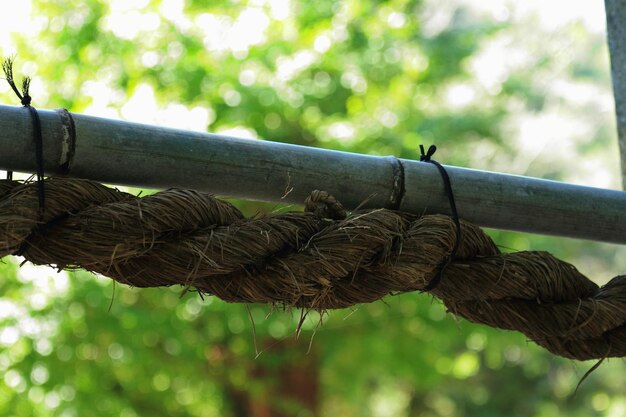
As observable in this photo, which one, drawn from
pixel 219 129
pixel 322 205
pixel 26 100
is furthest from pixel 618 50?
pixel 219 129

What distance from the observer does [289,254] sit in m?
1.26

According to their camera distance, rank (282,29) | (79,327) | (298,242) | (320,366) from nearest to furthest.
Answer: (298,242)
(79,327)
(282,29)
(320,366)

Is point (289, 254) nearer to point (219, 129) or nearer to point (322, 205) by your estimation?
point (322, 205)

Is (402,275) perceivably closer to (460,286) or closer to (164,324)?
(460,286)

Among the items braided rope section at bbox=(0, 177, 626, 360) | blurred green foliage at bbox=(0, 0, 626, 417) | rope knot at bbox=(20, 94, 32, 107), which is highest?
rope knot at bbox=(20, 94, 32, 107)

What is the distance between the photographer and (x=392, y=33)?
7004mm

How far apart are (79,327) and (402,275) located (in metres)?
5.10

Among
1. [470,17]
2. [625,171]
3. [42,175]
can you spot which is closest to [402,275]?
[42,175]

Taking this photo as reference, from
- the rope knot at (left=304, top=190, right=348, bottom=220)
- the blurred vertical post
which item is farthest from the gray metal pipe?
the blurred vertical post

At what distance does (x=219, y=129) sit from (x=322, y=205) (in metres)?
5.07

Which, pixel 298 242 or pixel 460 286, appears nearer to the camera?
pixel 298 242

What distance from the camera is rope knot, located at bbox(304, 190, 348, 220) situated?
130cm

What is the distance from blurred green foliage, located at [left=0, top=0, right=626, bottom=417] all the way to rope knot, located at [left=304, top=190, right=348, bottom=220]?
4166mm

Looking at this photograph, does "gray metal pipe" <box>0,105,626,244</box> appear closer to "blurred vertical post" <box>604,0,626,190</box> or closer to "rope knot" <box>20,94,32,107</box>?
"rope knot" <box>20,94,32,107</box>
